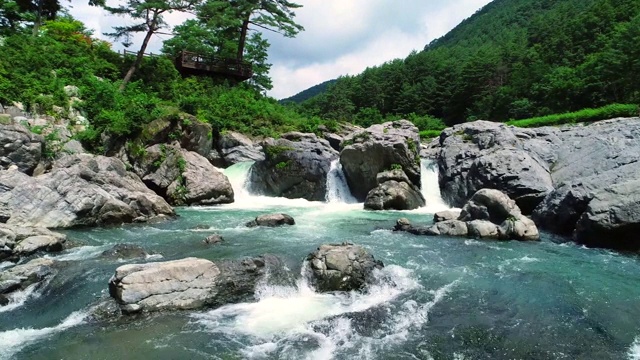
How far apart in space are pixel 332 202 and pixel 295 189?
2.55 metres

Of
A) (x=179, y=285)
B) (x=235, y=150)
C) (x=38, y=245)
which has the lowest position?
(x=179, y=285)

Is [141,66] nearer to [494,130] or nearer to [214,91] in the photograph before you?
[214,91]

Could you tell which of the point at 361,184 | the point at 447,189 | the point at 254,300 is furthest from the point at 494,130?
the point at 254,300

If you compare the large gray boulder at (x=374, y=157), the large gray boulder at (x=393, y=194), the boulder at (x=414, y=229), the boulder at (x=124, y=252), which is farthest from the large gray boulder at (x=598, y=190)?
the boulder at (x=124, y=252)

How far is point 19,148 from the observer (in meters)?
18.2

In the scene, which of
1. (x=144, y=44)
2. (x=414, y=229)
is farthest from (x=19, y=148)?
(x=414, y=229)

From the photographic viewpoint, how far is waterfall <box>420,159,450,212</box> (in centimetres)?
2472

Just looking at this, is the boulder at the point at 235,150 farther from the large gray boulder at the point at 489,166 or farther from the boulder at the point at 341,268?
the boulder at the point at 341,268

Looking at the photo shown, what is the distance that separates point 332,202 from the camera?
2602 cm

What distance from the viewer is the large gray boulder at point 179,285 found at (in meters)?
8.63

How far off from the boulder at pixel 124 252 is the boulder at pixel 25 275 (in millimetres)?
1543

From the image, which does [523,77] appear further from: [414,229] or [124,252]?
[124,252]

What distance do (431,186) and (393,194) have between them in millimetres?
4100

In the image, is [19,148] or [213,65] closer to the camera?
[19,148]
